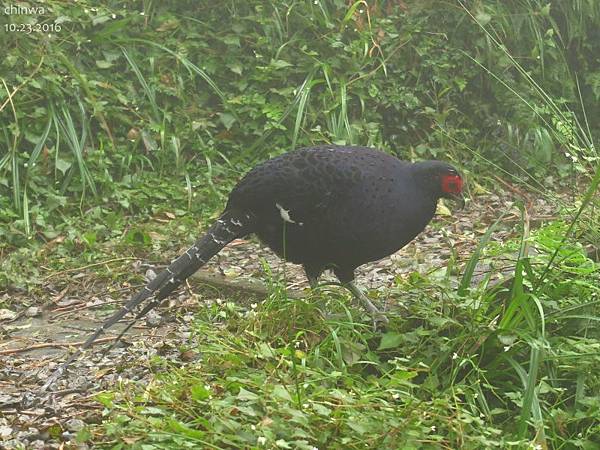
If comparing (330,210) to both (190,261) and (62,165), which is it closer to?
(190,261)

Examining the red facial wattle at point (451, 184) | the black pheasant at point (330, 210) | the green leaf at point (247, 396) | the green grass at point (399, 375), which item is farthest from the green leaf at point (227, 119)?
the green leaf at point (247, 396)

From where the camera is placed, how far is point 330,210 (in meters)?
3.77

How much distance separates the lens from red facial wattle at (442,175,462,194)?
3.86m

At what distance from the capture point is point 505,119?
251 inches

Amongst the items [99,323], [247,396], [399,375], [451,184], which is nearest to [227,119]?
[99,323]

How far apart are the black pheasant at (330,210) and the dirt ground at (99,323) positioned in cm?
23

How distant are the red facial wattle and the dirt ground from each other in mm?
253

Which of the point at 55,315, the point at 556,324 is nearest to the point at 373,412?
the point at 556,324

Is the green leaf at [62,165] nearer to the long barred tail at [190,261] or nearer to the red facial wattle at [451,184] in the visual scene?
the long barred tail at [190,261]

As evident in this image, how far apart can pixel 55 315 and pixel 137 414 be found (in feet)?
5.92

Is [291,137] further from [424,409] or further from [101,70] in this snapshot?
[424,409]

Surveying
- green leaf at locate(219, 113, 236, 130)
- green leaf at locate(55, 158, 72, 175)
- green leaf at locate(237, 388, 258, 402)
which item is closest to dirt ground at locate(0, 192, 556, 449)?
green leaf at locate(237, 388, 258, 402)

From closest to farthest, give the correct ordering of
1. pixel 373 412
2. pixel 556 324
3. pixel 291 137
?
1. pixel 373 412
2. pixel 556 324
3. pixel 291 137

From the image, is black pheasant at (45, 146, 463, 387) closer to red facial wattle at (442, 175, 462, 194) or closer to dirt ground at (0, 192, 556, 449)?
red facial wattle at (442, 175, 462, 194)
